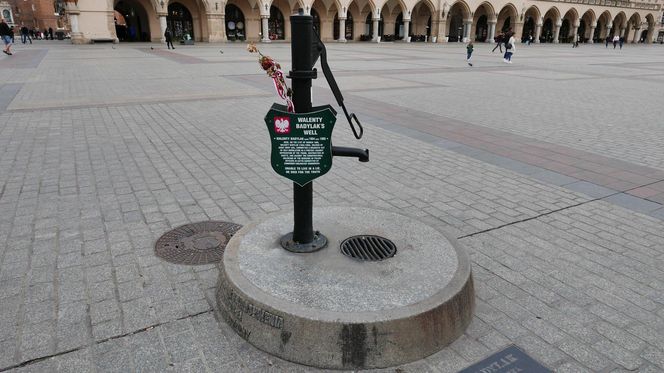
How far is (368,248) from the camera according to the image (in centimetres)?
354

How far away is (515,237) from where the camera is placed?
171 inches

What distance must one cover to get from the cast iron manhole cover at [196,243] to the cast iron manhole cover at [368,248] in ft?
3.62

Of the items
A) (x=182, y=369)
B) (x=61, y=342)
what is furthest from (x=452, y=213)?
(x=61, y=342)

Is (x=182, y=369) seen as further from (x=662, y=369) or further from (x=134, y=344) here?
(x=662, y=369)

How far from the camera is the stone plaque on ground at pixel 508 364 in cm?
263

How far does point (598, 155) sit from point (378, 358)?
6095mm

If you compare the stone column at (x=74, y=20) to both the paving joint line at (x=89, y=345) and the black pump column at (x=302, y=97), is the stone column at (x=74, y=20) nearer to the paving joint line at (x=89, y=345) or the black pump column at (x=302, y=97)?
the black pump column at (x=302, y=97)

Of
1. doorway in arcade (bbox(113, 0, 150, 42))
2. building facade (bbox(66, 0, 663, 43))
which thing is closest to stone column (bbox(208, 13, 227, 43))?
building facade (bbox(66, 0, 663, 43))

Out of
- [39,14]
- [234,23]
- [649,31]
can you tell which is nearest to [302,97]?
[234,23]

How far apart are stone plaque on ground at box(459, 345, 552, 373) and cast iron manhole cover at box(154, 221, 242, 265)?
2.16 meters

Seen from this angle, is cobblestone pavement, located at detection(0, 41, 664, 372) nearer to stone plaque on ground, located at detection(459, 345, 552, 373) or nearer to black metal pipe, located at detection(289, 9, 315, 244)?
stone plaque on ground, located at detection(459, 345, 552, 373)

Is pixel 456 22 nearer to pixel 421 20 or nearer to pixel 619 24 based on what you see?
pixel 421 20

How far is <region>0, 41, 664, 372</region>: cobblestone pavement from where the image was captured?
284 centimetres

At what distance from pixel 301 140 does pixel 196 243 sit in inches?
62.1
